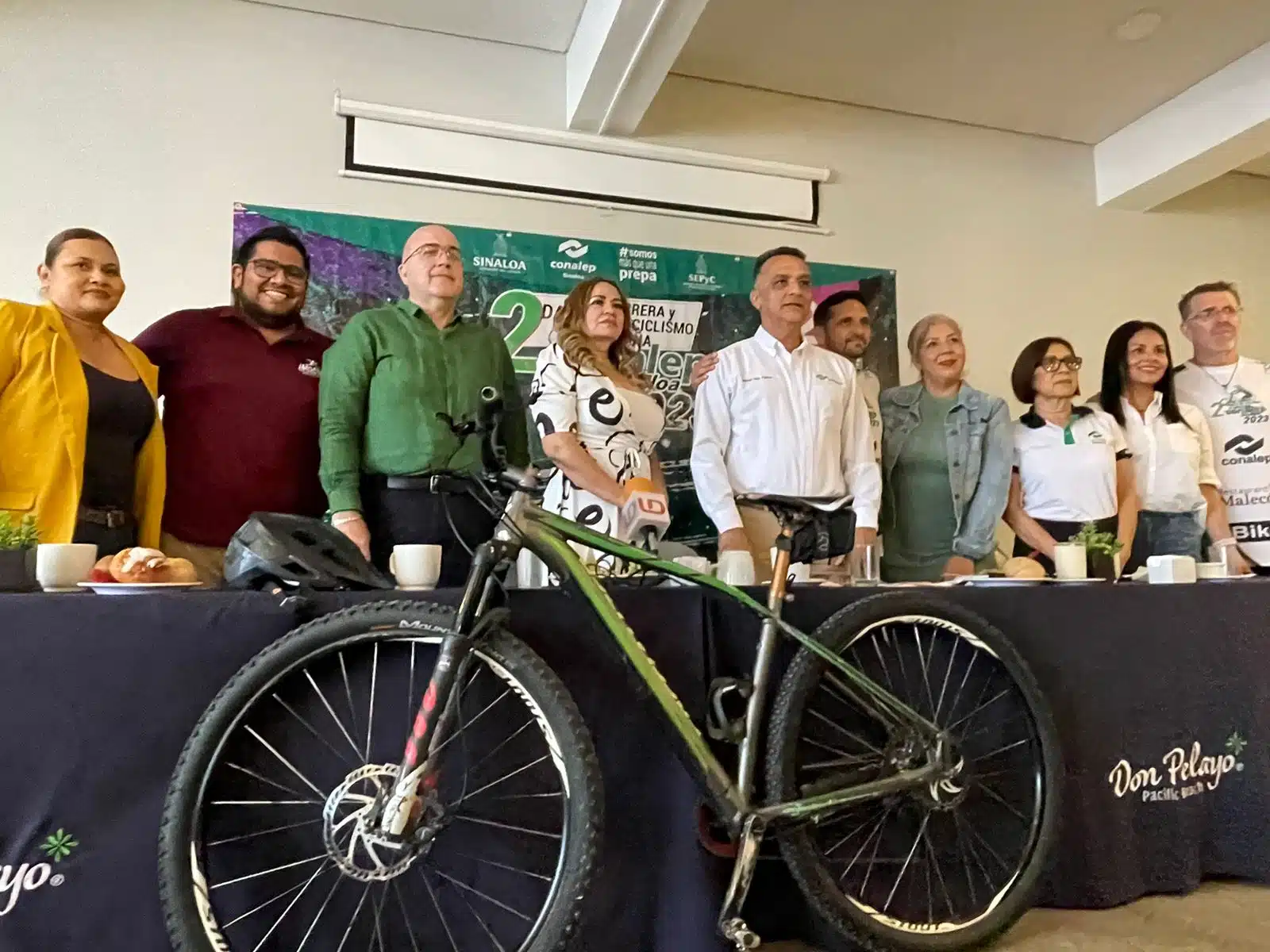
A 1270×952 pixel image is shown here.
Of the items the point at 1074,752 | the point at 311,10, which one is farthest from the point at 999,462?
the point at 311,10

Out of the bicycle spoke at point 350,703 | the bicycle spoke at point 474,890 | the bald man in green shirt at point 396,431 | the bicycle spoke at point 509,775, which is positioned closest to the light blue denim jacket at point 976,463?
the bald man in green shirt at point 396,431

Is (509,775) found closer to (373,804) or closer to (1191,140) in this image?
(373,804)

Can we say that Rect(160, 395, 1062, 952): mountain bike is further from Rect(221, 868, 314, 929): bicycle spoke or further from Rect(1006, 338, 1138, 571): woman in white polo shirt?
Rect(1006, 338, 1138, 571): woman in white polo shirt

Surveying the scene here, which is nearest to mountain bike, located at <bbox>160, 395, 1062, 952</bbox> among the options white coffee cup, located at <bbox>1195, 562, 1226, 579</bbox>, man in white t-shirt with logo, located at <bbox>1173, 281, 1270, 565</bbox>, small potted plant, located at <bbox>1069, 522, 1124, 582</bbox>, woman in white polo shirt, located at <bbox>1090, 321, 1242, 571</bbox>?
small potted plant, located at <bbox>1069, 522, 1124, 582</bbox>

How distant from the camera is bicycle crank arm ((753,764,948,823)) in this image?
1283mm

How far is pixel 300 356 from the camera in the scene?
214 centimetres

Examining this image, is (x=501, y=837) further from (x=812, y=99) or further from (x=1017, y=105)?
(x=1017, y=105)

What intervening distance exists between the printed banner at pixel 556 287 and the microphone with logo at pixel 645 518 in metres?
1.52

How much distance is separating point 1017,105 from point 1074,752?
122 inches

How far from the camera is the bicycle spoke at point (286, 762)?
116cm

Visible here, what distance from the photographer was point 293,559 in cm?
125

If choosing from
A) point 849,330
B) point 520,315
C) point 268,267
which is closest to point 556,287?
point 520,315

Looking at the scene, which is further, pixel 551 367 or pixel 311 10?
pixel 311 10

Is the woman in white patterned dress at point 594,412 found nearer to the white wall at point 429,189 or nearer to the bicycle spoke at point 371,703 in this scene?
the bicycle spoke at point 371,703
